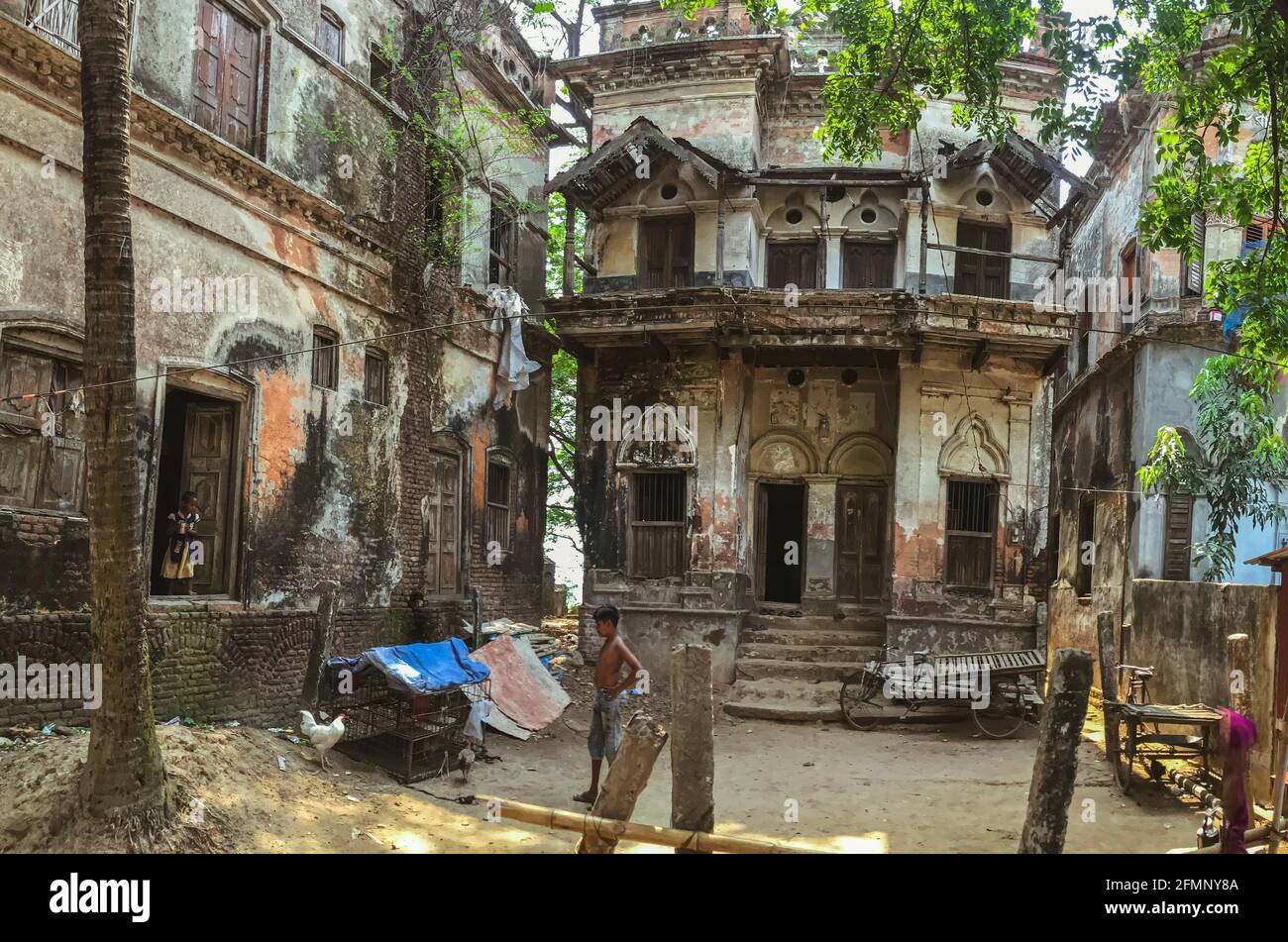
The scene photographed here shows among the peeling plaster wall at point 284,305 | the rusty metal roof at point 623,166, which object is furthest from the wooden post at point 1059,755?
the rusty metal roof at point 623,166

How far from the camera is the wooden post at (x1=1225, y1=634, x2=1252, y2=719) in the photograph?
30.4ft

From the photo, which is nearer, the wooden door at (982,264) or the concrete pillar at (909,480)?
the concrete pillar at (909,480)

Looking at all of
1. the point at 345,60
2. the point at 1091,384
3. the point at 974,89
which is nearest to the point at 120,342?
the point at 974,89

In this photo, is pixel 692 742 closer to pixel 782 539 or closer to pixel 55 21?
pixel 55 21

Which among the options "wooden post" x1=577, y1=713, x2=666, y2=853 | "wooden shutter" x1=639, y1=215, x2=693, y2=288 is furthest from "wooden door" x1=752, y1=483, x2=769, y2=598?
"wooden post" x1=577, y1=713, x2=666, y2=853

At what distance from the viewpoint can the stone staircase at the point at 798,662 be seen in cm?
1562

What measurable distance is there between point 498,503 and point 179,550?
731 centimetres

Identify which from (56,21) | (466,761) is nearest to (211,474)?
(466,761)

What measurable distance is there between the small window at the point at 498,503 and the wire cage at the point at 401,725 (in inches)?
238

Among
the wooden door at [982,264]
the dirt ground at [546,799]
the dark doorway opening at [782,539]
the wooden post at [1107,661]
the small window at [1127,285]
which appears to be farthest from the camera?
A: the dark doorway opening at [782,539]

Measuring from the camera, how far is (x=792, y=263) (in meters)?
19.0

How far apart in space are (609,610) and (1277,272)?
6.38m

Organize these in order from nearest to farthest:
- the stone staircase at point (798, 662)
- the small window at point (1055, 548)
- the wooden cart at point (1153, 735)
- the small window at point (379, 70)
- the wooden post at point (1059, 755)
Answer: the wooden post at point (1059, 755)
the wooden cart at point (1153, 735)
the small window at point (379, 70)
the stone staircase at point (798, 662)
the small window at point (1055, 548)

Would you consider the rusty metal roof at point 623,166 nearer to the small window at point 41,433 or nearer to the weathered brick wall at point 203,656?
the weathered brick wall at point 203,656
